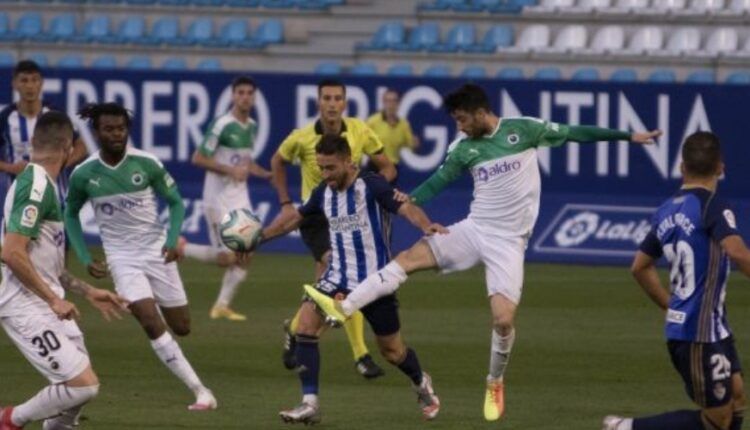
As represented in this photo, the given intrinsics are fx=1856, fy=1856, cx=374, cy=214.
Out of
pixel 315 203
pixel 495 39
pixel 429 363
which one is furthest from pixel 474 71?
pixel 315 203

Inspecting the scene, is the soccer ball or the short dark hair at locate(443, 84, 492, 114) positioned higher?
the short dark hair at locate(443, 84, 492, 114)

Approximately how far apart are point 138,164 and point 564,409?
10.6 feet

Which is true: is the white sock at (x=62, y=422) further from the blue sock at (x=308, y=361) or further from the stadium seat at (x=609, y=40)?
the stadium seat at (x=609, y=40)

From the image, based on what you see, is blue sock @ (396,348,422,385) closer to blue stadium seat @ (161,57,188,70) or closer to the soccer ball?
the soccer ball

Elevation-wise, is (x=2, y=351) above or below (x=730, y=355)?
below

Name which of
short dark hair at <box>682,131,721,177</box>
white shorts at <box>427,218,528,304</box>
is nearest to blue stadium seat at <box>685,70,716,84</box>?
white shorts at <box>427,218,528,304</box>

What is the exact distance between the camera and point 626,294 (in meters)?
19.3

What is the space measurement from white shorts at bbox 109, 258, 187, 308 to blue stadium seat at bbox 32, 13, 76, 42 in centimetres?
1642

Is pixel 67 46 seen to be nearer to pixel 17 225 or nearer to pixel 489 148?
pixel 489 148

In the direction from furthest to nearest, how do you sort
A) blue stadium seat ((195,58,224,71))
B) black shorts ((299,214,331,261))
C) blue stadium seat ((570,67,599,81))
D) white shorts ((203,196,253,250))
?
blue stadium seat ((195,58,224,71)) < blue stadium seat ((570,67,599,81)) < white shorts ((203,196,253,250)) < black shorts ((299,214,331,261))

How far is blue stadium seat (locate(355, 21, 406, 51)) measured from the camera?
88.4 feet

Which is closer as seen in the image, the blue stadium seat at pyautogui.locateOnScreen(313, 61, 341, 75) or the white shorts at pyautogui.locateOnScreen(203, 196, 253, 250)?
the white shorts at pyautogui.locateOnScreen(203, 196, 253, 250)

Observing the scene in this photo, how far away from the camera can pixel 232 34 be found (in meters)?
28.3

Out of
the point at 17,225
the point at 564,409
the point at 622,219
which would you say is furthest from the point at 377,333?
the point at 622,219
